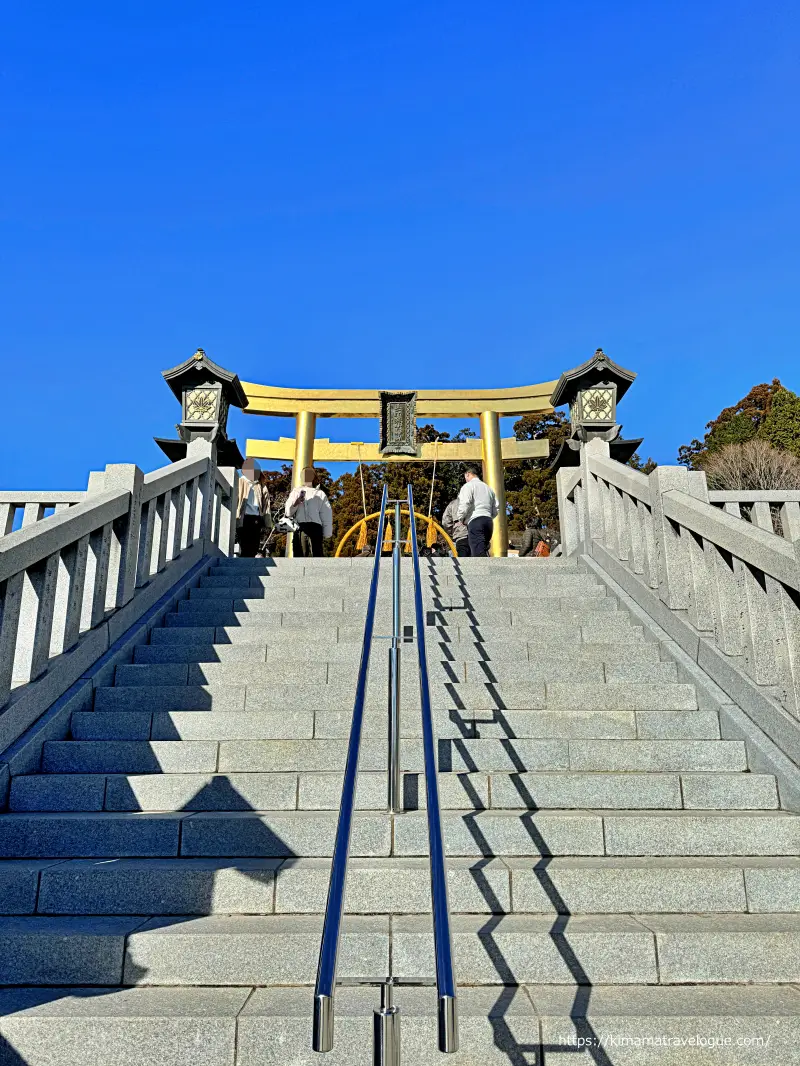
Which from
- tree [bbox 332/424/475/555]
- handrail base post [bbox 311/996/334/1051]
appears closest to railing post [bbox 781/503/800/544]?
handrail base post [bbox 311/996/334/1051]

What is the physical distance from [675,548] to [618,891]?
2.74 m

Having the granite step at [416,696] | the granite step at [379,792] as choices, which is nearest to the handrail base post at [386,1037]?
the granite step at [379,792]

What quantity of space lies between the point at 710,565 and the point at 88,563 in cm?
402

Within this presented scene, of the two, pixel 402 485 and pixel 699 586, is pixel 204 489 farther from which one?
pixel 402 485

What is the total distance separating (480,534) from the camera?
29.0ft

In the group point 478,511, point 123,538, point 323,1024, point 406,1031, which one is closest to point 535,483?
point 478,511

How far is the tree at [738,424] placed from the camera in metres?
31.9

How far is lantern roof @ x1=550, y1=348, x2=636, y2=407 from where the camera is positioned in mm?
7523

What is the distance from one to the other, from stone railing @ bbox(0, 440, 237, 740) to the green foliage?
28.2 m

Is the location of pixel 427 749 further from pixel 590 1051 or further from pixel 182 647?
pixel 182 647

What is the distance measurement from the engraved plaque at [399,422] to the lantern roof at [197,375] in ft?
30.0

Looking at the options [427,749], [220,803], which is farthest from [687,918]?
[220,803]

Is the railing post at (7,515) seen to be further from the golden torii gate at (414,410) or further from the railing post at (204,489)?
the golden torii gate at (414,410)

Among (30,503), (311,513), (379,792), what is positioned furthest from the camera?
(311,513)
